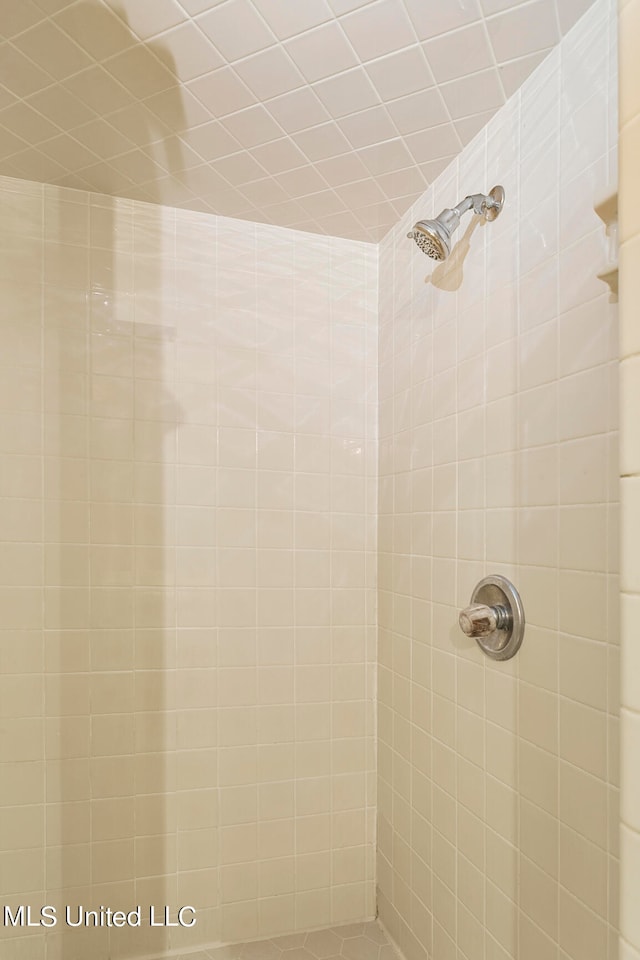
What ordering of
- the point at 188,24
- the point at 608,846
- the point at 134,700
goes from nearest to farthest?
the point at 608,846 → the point at 188,24 → the point at 134,700

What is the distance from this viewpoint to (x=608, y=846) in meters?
0.86

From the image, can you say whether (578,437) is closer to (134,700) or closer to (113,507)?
(113,507)

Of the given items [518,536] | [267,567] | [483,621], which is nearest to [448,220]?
[518,536]

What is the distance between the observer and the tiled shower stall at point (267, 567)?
1.21 meters

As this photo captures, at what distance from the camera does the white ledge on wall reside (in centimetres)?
78

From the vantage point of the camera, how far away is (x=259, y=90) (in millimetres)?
1178

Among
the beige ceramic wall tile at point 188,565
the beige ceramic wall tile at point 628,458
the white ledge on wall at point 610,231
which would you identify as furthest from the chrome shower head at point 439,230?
the beige ceramic wall tile at point 628,458

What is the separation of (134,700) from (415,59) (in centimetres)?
171

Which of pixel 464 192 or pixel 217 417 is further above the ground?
pixel 464 192

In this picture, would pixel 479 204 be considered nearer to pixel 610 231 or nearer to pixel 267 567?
pixel 610 231

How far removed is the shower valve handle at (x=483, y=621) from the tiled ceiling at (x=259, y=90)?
42.4 inches

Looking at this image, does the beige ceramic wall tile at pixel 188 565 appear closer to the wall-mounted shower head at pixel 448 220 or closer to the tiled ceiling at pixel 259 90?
the tiled ceiling at pixel 259 90

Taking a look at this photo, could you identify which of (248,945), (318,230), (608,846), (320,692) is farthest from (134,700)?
(318,230)

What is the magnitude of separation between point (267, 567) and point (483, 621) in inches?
30.2
